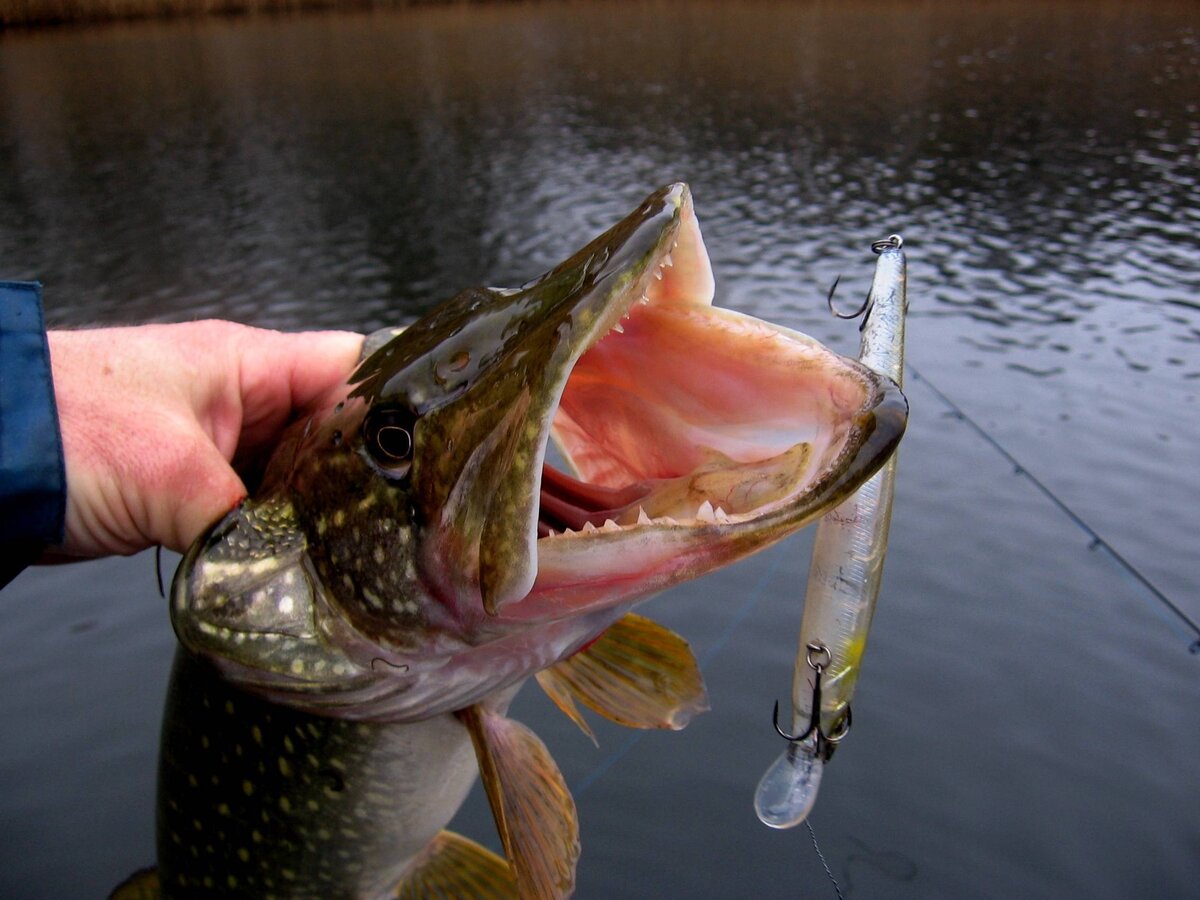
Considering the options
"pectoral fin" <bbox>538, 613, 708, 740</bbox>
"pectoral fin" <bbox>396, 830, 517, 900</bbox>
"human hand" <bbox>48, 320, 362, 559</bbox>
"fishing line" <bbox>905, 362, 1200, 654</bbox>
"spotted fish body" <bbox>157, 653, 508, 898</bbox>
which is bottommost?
"fishing line" <bbox>905, 362, 1200, 654</bbox>

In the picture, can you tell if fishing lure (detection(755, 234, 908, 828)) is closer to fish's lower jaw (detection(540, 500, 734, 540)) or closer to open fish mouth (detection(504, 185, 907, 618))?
open fish mouth (detection(504, 185, 907, 618))

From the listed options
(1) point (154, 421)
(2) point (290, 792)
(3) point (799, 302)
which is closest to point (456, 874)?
(2) point (290, 792)

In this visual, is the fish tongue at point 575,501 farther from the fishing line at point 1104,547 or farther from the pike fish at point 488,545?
the fishing line at point 1104,547

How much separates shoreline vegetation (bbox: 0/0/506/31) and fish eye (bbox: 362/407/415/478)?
1198 inches

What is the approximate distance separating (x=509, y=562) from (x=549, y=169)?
12.7m

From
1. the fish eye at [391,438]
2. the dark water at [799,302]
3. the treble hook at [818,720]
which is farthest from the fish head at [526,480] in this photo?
the dark water at [799,302]

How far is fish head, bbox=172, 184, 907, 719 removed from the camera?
1.07 meters

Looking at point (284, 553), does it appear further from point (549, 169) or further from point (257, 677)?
point (549, 169)

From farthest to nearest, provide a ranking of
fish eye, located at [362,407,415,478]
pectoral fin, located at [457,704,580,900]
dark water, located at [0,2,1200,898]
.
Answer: dark water, located at [0,2,1200,898]
pectoral fin, located at [457,704,580,900]
fish eye, located at [362,407,415,478]

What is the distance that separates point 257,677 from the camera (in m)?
1.28

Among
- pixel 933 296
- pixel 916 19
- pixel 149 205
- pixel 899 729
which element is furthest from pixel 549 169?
pixel 916 19

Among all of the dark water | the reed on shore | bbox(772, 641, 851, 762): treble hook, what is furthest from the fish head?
the reed on shore

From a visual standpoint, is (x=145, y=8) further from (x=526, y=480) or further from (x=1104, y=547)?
(x=526, y=480)

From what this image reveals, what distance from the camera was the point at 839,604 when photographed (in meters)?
1.59
